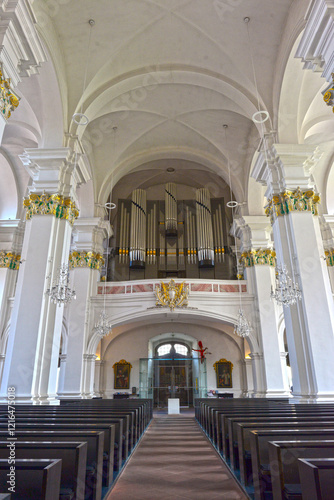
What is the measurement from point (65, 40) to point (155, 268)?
9.95 meters

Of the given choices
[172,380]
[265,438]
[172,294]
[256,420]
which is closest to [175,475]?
[256,420]

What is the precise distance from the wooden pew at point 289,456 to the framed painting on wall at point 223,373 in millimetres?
14372

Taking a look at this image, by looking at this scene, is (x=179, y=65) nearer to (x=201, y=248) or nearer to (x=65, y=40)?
(x=65, y=40)

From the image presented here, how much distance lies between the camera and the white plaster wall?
16359 millimetres

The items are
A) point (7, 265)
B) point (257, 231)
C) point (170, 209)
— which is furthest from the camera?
point (170, 209)

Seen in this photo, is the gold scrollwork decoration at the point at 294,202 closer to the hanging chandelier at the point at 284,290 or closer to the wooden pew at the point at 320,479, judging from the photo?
the hanging chandelier at the point at 284,290

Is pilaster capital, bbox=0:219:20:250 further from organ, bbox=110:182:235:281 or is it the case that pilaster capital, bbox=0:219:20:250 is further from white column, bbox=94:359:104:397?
white column, bbox=94:359:104:397

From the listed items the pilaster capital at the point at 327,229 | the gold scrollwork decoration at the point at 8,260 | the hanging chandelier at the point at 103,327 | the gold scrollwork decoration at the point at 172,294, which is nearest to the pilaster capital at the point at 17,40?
the hanging chandelier at the point at 103,327

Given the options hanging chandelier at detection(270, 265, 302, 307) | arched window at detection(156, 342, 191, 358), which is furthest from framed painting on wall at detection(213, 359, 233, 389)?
hanging chandelier at detection(270, 265, 302, 307)

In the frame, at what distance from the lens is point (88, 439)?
2.73 meters

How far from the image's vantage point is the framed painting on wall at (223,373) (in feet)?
52.9

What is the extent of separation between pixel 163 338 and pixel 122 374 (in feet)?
8.56

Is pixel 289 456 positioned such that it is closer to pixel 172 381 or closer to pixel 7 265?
pixel 7 265

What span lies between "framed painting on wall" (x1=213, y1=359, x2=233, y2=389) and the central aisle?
10152mm
